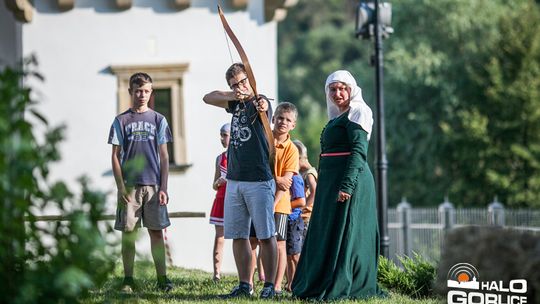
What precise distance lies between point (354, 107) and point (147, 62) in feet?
32.2

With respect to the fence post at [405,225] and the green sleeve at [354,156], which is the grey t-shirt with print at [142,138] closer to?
the green sleeve at [354,156]

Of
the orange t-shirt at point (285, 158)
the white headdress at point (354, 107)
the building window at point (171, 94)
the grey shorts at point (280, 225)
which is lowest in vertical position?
the grey shorts at point (280, 225)

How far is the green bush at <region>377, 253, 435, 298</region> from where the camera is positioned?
10511mm

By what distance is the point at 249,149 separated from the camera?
9312 millimetres

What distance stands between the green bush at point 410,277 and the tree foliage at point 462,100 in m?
26.5

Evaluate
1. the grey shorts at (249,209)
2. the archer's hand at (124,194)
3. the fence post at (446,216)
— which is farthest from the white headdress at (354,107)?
the fence post at (446,216)

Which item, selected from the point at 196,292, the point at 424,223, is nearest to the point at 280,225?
the point at 196,292

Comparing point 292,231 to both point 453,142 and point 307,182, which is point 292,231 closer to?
point 307,182

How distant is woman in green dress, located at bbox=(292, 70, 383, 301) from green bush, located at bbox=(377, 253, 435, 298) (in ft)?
3.91

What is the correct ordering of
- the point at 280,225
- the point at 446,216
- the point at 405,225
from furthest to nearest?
the point at 405,225 < the point at 446,216 < the point at 280,225

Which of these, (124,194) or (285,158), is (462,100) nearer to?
(285,158)

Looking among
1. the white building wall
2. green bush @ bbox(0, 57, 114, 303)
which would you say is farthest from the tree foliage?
green bush @ bbox(0, 57, 114, 303)

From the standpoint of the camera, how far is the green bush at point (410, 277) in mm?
10511

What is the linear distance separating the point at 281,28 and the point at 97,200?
63.9m
